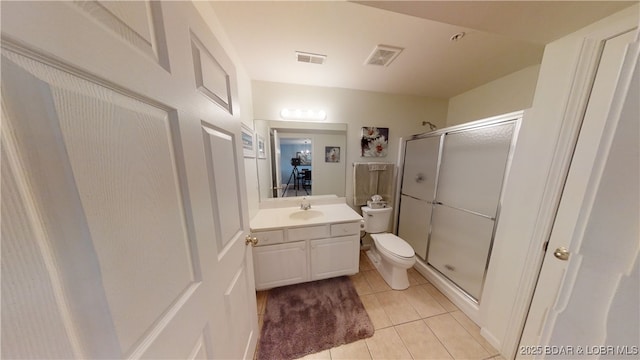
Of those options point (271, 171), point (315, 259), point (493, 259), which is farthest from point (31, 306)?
point (493, 259)

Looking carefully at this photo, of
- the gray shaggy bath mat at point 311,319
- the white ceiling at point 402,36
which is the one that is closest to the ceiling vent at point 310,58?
the white ceiling at point 402,36

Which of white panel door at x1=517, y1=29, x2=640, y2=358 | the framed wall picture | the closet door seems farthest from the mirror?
white panel door at x1=517, y1=29, x2=640, y2=358

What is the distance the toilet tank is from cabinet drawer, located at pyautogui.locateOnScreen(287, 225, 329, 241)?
646 mm

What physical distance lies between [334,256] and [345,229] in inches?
11.4

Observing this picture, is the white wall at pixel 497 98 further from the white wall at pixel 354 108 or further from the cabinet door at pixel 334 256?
the cabinet door at pixel 334 256

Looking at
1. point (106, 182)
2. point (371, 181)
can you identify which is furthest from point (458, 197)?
point (106, 182)

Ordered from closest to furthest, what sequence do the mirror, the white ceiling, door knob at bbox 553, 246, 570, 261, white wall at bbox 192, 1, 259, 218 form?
1. the white ceiling
2. door knob at bbox 553, 246, 570, 261
3. white wall at bbox 192, 1, 259, 218
4. the mirror

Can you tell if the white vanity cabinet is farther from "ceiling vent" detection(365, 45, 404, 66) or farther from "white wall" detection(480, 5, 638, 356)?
"ceiling vent" detection(365, 45, 404, 66)

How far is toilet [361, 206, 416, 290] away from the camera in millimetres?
1714

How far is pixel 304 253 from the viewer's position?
66.6 inches

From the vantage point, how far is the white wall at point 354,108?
1897 mm

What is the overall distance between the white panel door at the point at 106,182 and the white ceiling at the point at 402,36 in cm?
70

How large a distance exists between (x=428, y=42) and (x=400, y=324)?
84.2 inches

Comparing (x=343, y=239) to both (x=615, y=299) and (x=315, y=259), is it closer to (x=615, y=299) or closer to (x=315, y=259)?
(x=315, y=259)
